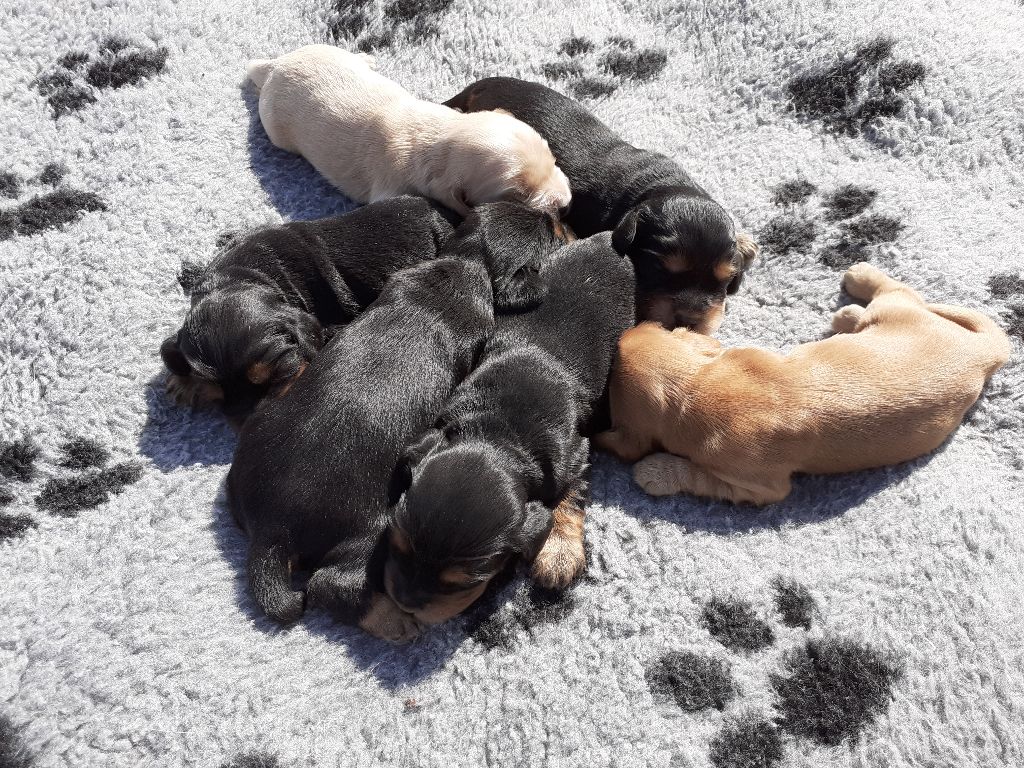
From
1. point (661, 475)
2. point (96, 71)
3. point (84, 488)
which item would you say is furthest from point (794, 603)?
point (96, 71)

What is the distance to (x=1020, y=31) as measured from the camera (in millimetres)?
3785

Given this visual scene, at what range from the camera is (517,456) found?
242 cm

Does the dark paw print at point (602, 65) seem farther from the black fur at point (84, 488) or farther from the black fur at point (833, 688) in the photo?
the black fur at point (833, 688)

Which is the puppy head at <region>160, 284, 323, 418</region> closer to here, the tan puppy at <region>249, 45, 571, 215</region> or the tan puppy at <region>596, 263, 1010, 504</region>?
the tan puppy at <region>249, 45, 571, 215</region>

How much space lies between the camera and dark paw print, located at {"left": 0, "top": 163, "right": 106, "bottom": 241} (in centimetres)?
340

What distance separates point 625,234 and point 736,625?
141 centimetres

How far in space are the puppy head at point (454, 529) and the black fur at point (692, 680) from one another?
1.65 feet

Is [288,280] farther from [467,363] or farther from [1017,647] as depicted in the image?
[1017,647]

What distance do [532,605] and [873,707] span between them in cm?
97

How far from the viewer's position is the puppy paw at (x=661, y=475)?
106 inches

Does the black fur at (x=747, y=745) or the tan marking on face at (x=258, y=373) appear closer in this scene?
the black fur at (x=747, y=745)

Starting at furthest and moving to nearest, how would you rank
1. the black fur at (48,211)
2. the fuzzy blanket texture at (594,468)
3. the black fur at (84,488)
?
the black fur at (48,211) < the black fur at (84,488) < the fuzzy blanket texture at (594,468)

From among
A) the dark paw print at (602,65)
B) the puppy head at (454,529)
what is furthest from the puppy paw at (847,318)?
the dark paw print at (602,65)

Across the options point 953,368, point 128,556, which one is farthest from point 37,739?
point 953,368
